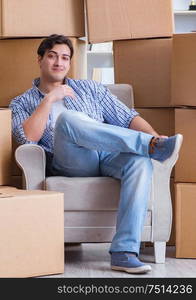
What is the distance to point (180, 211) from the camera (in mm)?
2873

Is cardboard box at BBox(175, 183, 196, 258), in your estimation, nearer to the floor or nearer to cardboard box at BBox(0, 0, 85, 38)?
the floor

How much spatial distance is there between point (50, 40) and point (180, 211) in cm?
89

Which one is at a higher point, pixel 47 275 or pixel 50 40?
pixel 50 40

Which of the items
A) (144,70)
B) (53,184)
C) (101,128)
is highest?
(144,70)

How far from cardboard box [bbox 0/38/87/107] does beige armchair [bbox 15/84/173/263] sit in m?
0.56

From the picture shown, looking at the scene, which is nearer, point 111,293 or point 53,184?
point 111,293

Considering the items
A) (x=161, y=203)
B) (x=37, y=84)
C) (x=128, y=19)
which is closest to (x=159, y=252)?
(x=161, y=203)

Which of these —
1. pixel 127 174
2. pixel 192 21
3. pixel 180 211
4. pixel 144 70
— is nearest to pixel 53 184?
pixel 127 174

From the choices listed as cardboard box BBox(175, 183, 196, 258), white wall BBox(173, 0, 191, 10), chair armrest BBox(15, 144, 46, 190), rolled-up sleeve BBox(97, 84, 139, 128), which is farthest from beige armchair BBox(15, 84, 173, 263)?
white wall BBox(173, 0, 191, 10)

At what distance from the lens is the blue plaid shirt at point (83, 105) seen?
2943 millimetres

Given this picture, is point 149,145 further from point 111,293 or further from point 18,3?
point 18,3

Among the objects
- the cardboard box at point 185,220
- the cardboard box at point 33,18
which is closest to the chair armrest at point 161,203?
the cardboard box at point 185,220

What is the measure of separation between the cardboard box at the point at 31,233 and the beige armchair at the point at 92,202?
22 cm

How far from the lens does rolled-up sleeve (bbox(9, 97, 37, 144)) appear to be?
2854 millimetres
